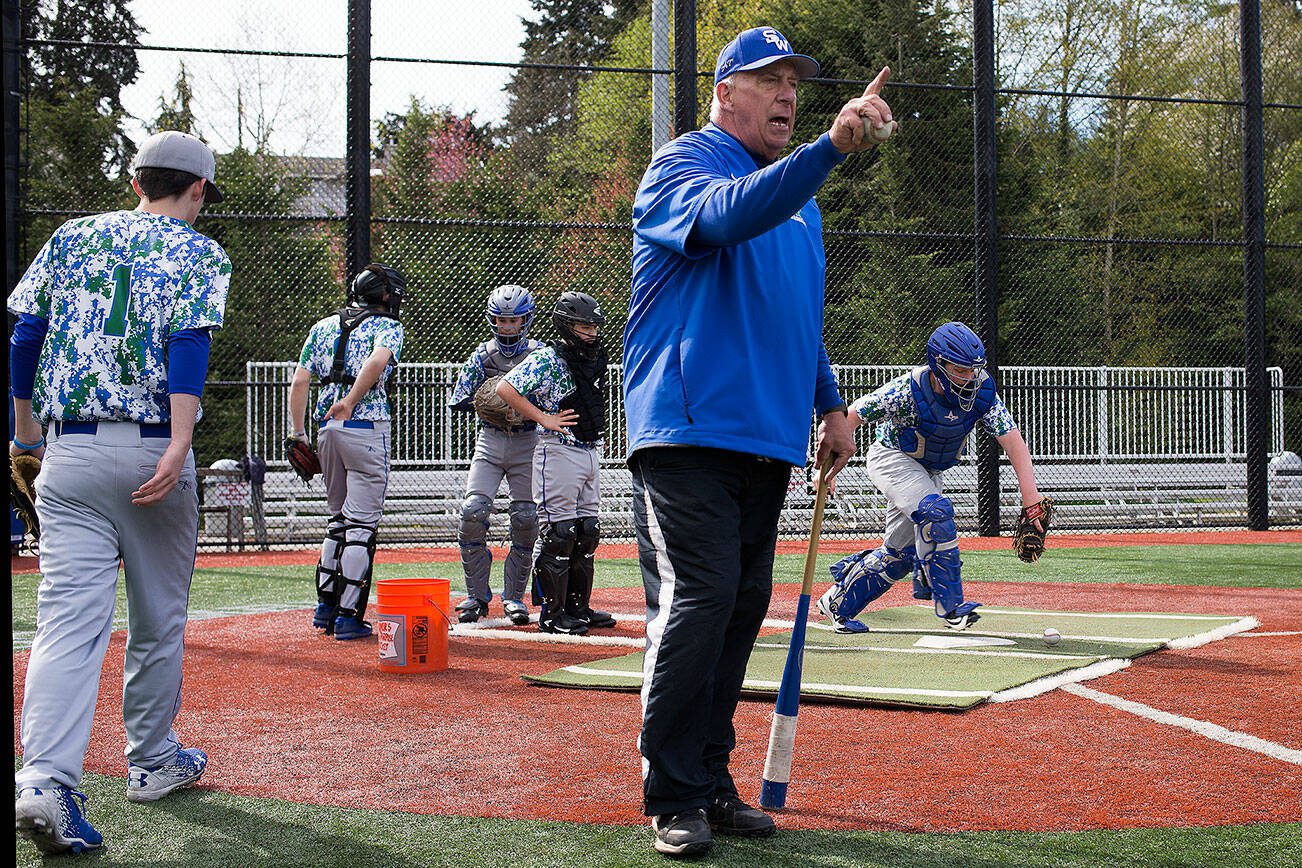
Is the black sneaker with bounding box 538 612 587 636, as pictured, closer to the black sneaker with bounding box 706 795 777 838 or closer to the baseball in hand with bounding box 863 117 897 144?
the black sneaker with bounding box 706 795 777 838

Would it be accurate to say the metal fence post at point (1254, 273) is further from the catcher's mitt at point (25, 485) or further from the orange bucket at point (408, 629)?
the catcher's mitt at point (25, 485)

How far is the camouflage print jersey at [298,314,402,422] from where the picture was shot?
7492 mm

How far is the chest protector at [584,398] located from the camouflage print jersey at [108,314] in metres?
4.02

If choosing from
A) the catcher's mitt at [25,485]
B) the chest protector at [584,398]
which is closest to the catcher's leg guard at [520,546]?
the chest protector at [584,398]

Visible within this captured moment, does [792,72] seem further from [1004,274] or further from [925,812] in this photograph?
[1004,274]

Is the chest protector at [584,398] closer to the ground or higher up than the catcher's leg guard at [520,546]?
higher up

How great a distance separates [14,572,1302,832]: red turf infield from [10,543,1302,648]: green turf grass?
318 centimetres

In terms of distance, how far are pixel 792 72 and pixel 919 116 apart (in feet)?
64.0

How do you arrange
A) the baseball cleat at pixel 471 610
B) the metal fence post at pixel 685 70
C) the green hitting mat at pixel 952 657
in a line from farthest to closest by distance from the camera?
the metal fence post at pixel 685 70 → the baseball cleat at pixel 471 610 → the green hitting mat at pixel 952 657

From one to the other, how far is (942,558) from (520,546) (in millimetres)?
→ 2697

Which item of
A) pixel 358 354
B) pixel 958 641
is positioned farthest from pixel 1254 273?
pixel 358 354

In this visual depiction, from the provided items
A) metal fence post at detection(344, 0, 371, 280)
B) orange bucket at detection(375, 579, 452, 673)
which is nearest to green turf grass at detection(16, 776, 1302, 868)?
orange bucket at detection(375, 579, 452, 673)

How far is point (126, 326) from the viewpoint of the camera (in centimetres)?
371

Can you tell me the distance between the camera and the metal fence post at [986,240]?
16.2m
